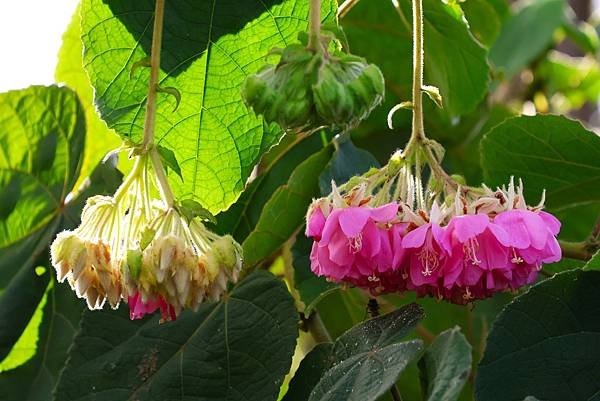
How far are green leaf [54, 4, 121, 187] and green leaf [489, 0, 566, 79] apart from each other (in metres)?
1.00

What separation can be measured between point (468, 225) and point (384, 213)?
0.26 feet

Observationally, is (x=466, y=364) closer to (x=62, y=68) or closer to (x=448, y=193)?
(x=448, y=193)

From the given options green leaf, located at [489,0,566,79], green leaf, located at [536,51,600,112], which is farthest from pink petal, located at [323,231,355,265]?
green leaf, located at [536,51,600,112]

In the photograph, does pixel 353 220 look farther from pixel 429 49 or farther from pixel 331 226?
pixel 429 49

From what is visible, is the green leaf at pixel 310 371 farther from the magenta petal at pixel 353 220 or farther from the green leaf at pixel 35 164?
the green leaf at pixel 35 164

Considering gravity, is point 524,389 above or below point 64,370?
below

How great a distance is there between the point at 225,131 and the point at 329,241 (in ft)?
0.66

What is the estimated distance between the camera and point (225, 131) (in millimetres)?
1122

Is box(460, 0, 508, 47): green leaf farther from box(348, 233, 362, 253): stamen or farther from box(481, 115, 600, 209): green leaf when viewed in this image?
box(348, 233, 362, 253): stamen

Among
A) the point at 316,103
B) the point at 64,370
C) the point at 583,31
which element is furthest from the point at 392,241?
the point at 583,31

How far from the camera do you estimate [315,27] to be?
0.92 m

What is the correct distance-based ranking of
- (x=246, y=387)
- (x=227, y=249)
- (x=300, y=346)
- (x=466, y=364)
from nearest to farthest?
(x=466, y=364) → (x=227, y=249) → (x=246, y=387) → (x=300, y=346)

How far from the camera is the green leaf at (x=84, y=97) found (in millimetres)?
1438

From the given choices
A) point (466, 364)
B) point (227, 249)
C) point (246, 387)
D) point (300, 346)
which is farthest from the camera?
point (300, 346)
